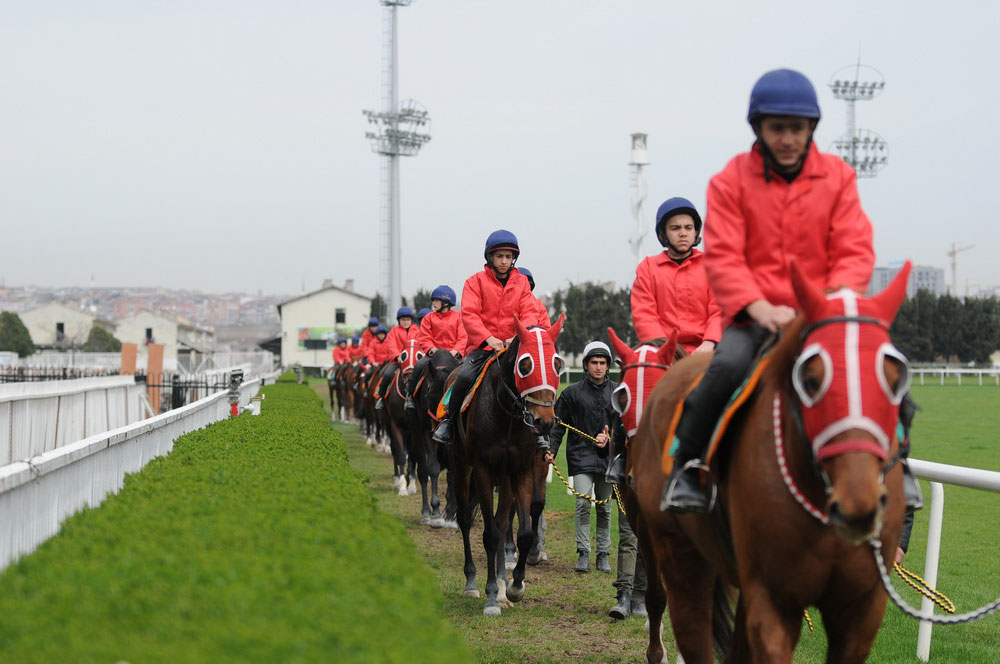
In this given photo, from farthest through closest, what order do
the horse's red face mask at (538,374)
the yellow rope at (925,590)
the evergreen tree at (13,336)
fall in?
the evergreen tree at (13,336) < the horse's red face mask at (538,374) < the yellow rope at (925,590)

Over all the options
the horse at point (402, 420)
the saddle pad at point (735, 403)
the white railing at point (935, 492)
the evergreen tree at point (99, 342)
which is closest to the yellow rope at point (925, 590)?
the white railing at point (935, 492)

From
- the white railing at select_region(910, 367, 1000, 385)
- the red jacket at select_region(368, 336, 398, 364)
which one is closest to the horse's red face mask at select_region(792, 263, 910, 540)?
the red jacket at select_region(368, 336, 398, 364)

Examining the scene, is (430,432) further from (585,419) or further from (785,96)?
(785,96)

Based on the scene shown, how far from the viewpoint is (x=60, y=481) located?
19.2 ft

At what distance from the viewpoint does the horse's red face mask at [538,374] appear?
296 inches

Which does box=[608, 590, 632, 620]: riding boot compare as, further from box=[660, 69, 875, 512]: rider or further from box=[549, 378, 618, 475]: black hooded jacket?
box=[660, 69, 875, 512]: rider

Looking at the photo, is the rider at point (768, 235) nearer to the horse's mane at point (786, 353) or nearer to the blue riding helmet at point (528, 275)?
the horse's mane at point (786, 353)

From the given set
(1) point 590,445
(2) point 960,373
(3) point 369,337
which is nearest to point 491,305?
(1) point 590,445

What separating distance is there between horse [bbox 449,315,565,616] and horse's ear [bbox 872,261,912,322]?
4.40 m

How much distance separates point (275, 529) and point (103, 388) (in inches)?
462

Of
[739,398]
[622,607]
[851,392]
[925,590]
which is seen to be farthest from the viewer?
[622,607]

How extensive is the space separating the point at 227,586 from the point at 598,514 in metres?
6.78

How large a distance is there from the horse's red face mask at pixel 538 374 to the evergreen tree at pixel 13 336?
3837 inches

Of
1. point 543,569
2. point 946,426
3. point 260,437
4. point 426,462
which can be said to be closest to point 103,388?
point 426,462
